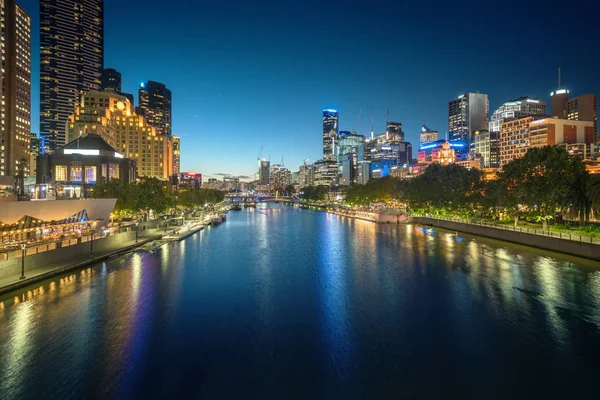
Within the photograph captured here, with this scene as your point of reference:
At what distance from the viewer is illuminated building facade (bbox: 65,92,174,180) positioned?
128 m

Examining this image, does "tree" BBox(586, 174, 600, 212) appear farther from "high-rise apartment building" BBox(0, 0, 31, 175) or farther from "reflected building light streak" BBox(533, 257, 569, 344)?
"high-rise apartment building" BBox(0, 0, 31, 175)

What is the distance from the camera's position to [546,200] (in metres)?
51.4

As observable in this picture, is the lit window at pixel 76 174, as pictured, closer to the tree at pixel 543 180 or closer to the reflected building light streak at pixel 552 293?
the tree at pixel 543 180

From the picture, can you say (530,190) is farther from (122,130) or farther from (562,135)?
(562,135)

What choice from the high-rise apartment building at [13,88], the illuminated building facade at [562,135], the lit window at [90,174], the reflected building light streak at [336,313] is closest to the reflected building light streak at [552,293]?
the reflected building light streak at [336,313]

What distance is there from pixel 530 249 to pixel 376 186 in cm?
8924

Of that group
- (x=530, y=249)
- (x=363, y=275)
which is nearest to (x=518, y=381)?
(x=363, y=275)

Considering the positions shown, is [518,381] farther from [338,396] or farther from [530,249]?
[530,249]

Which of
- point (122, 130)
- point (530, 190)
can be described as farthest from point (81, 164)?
point (530, 190)

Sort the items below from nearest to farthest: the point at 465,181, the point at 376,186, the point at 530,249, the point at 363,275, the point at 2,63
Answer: the point at 363,275 → the point at 530,249 → the point at 465,181 → the point at 2,63 → the point at 376,186

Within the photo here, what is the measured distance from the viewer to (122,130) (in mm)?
153125

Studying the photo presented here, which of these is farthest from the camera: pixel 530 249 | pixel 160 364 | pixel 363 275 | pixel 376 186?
pixel 376 186

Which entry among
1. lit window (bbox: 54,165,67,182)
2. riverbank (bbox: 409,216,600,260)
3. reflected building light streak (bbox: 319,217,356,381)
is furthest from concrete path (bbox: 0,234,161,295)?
lit window (bbox: 54,165,67,182)

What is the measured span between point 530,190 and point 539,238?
333 inches
